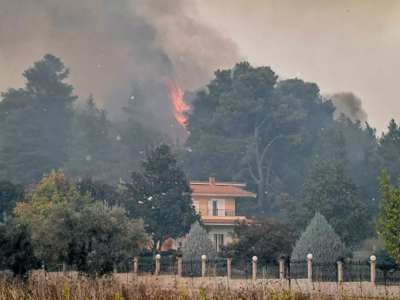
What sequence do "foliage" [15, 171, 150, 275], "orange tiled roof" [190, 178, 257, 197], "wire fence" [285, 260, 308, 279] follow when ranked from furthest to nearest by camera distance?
"orange tiled roof" [190, 178, 257, 197] → "wire fence" [285, 260, 308, 279] → "foliage" [15, 171, 150, 275]

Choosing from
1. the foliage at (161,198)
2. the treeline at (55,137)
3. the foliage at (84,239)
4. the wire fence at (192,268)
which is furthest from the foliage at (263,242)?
the treeline at (55,137)

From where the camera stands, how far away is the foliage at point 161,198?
190ft

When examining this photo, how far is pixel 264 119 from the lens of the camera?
95.0 m

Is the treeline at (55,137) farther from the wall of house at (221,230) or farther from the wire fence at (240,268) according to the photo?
the wire fence at (240,268)

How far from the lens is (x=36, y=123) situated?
104m

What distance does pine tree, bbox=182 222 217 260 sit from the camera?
150 feet

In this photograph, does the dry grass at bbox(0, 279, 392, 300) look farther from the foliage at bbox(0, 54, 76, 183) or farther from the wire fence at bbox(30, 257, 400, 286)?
the foliage at bbox(0, 54, 76, 183)

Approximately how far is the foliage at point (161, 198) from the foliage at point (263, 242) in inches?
471

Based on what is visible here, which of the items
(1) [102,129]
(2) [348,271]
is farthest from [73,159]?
(2) [348,271]

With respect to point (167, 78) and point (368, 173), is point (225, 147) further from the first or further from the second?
point (167, 78)

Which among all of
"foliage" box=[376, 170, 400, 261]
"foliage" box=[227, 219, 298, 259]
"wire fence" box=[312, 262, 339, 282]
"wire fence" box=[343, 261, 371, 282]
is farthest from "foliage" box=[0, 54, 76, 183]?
"foliage" box=[376, 170, 400, 261]

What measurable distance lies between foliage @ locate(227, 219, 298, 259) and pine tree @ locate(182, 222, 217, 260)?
1.81m

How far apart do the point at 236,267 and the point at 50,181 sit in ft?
72.5

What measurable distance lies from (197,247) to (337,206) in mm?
20766
